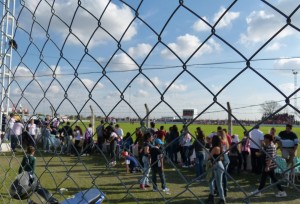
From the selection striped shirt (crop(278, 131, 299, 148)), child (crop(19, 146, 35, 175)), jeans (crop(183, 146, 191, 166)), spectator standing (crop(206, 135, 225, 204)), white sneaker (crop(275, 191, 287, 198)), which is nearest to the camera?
spectator standing (crop(206, 135, 225, 204))

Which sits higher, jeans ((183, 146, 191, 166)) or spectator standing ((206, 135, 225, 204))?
spectator standing ((206, 135, 225, 204))

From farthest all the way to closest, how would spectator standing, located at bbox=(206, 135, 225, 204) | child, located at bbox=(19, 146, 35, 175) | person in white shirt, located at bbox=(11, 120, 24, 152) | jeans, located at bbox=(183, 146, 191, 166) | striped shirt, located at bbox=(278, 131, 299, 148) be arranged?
1. jeans, located at bbox=(183, 146, 191, 166)
2. striped shirt, located at bbox=(278, 131, 299, 148)
3. person in white shirt, located at bbox=(11, 120, 24, 152)
4. child, located at bbox=(19, 146, 35, 175)
5. spectator standing, located at bbox=(206, 135, 225, 204)

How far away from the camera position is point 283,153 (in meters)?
9.14

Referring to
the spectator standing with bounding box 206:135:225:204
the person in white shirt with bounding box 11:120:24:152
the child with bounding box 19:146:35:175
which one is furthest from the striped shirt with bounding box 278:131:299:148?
the person in white shirt with bounding box 11:120:24:152

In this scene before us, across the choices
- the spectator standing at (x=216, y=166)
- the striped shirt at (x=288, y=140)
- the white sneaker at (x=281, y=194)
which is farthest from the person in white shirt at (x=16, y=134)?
the striped shirt at (x=288, y=140)

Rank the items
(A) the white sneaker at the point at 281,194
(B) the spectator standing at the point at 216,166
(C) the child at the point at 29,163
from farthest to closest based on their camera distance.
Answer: (A) the white sneaker at the point at 281,194 < (C) the child at the point at 29,163 < (B) the spectator standing at the point at 216,166

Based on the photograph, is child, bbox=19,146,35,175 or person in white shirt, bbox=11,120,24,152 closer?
child, bbox=19,146,35,175

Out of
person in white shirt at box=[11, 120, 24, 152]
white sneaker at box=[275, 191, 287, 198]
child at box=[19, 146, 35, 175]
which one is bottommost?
white sneaker at box=[275, 191, 287, 198]

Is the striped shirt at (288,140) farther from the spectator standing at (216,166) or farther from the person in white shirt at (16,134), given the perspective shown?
the person in white shirt at (16,134)

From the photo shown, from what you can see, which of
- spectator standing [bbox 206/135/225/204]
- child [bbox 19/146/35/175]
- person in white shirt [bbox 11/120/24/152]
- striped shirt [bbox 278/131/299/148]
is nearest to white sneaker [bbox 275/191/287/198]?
striped shirt [bbox 278/131/299/148]

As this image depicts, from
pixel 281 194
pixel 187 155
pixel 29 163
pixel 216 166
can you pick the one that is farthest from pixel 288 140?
pixel 216 166

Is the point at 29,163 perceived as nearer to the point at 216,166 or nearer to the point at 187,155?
the point at 216,166

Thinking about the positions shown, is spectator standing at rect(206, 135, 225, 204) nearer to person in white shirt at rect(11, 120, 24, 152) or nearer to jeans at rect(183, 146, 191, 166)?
person in white shirt at rect(11, 120, 24, 152)

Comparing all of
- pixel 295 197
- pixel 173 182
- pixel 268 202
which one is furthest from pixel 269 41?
pixel 173 182
